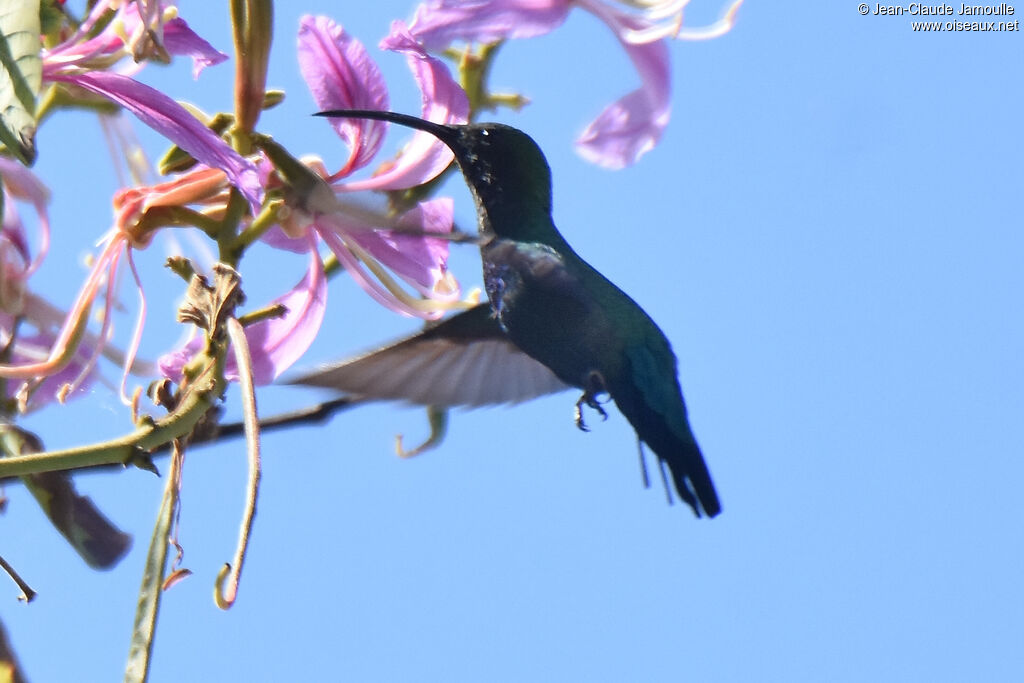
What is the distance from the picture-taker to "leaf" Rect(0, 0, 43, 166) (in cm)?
73

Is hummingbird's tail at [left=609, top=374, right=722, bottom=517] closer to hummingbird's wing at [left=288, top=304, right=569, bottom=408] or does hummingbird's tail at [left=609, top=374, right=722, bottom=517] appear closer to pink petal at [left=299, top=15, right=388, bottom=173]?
hummingbird's wing at [left=288, top=304, right=569, bottom=408]

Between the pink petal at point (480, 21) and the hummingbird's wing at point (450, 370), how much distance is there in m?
0.32

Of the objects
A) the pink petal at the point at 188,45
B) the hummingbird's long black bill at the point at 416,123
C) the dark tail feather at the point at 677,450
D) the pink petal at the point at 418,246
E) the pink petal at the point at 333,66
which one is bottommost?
the dark tail feather at the point at 677,450

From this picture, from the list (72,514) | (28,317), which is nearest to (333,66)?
(28,317)

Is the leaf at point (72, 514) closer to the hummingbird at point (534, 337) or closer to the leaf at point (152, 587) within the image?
the leaf at point (152, 587)

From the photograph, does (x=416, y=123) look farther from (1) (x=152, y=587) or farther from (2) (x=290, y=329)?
(1) (x=152, y=587)

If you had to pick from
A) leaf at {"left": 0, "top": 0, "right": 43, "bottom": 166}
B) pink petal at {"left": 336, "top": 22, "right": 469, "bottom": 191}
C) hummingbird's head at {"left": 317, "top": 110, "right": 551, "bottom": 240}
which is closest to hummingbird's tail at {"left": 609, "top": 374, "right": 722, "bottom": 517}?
hummingbird's head at {"left": 317, "top": 110, "right": 551, "bottom": 240}

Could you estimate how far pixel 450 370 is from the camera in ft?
4.70

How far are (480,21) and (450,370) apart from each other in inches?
16.7

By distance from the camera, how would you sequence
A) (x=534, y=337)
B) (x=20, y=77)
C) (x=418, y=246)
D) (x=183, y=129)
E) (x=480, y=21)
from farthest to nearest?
(x=534, y=337)
(x=418, y=246)
(x=480, y=21)
(x=183, y=129)
(x=20, y=77)

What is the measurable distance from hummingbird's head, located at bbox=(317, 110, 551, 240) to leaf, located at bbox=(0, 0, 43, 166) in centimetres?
59

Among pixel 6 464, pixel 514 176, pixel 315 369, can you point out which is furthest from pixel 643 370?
pixel 6 464

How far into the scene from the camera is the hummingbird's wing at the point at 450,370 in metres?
1.30

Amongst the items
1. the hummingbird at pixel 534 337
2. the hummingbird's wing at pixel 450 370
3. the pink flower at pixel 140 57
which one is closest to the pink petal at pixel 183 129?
the pink flower at pixel 140 57
